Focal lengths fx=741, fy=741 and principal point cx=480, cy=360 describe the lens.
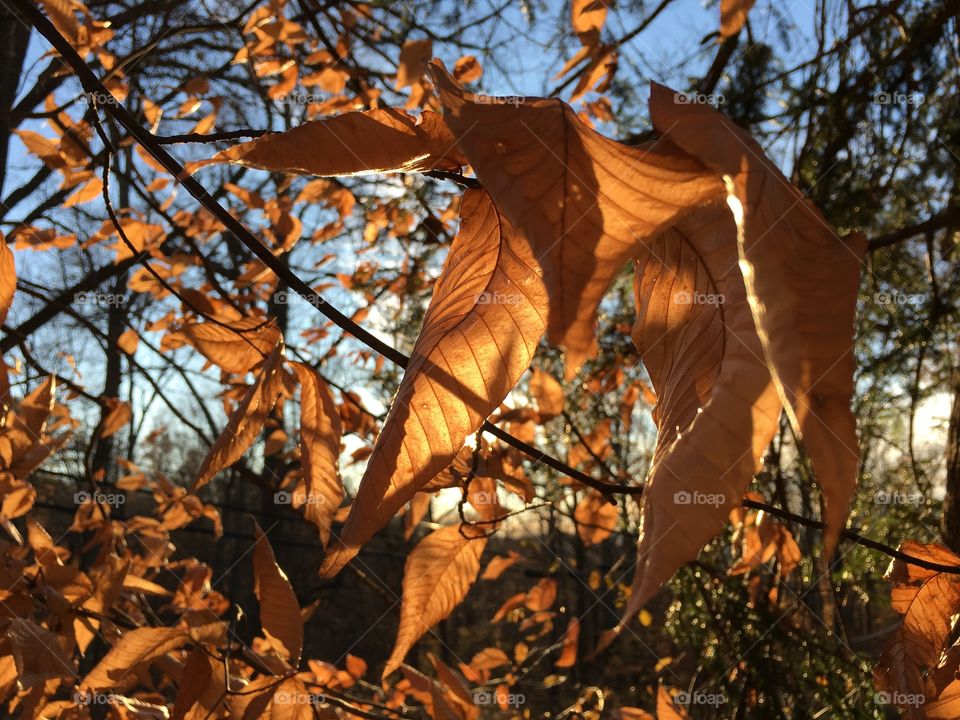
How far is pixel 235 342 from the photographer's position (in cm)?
68

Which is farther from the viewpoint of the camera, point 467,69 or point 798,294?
point 467,69

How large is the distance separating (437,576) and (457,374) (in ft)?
1.49

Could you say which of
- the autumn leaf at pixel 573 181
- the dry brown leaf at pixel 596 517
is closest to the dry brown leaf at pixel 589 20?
the autumn leaf at pixel 573 181

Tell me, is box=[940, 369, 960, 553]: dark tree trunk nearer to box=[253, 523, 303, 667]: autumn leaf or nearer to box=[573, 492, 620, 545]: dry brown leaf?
box=[573, 492, 620, 545]: dry brown leaf

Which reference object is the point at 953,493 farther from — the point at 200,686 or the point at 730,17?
the point at 200,686

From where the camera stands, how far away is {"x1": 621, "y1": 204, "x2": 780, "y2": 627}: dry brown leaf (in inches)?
7.7

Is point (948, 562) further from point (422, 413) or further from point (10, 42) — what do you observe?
point (10, 42)

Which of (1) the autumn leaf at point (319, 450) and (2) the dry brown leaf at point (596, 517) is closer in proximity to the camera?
(1) the autumn leaf at point (319, 450)

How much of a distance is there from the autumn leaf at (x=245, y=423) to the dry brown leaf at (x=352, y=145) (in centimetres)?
26

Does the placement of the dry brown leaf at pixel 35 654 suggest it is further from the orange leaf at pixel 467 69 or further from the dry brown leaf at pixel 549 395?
the orange leaf at pixel 467 69

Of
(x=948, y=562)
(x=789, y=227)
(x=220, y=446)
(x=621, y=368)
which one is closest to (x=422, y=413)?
(x=789, y=227)

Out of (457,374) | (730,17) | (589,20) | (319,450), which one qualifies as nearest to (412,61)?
(589,20)

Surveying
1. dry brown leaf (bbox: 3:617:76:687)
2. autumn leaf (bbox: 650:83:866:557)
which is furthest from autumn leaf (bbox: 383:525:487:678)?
autumn leaf (bbox: 650:83:866:557)

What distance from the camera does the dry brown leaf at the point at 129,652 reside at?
67 centimetres
